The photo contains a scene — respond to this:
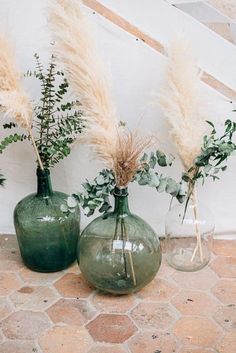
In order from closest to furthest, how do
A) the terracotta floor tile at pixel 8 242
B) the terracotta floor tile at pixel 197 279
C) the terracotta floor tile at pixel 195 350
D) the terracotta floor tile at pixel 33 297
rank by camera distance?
the terracotta floor tile at pixel 195 350 → the terracotta floor tile at pixel 33 297 → the terracotta floor tile at pixel 197 279 → the terracotta floor tile at pixel 8 242

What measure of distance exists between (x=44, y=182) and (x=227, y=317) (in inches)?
28.2

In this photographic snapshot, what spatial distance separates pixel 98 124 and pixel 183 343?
66cm

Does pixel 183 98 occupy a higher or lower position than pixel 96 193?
higher

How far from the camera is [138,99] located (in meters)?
1.98

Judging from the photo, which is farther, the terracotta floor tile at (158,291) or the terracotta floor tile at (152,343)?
the terracotta floor tile at (158,291)

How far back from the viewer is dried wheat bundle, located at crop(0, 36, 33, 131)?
1644 mm

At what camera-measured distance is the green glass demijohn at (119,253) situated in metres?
1.78

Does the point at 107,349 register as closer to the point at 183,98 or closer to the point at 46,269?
the point at 46,269

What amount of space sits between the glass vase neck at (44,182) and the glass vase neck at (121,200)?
271mm

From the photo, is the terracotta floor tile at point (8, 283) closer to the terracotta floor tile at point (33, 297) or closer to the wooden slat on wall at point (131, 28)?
the terracotta floor tile at point (33, 297)

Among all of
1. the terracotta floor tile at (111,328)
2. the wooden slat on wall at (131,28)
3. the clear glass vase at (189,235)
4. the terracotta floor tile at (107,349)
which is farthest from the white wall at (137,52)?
the terracotta floor tile at (107,349)

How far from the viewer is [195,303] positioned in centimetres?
178

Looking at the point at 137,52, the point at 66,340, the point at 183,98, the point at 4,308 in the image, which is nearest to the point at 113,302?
the point at 66,340

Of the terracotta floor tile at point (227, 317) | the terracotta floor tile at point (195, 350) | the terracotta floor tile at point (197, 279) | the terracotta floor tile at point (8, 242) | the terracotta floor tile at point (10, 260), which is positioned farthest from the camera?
the terracotta floor tile at point (8, 242)
